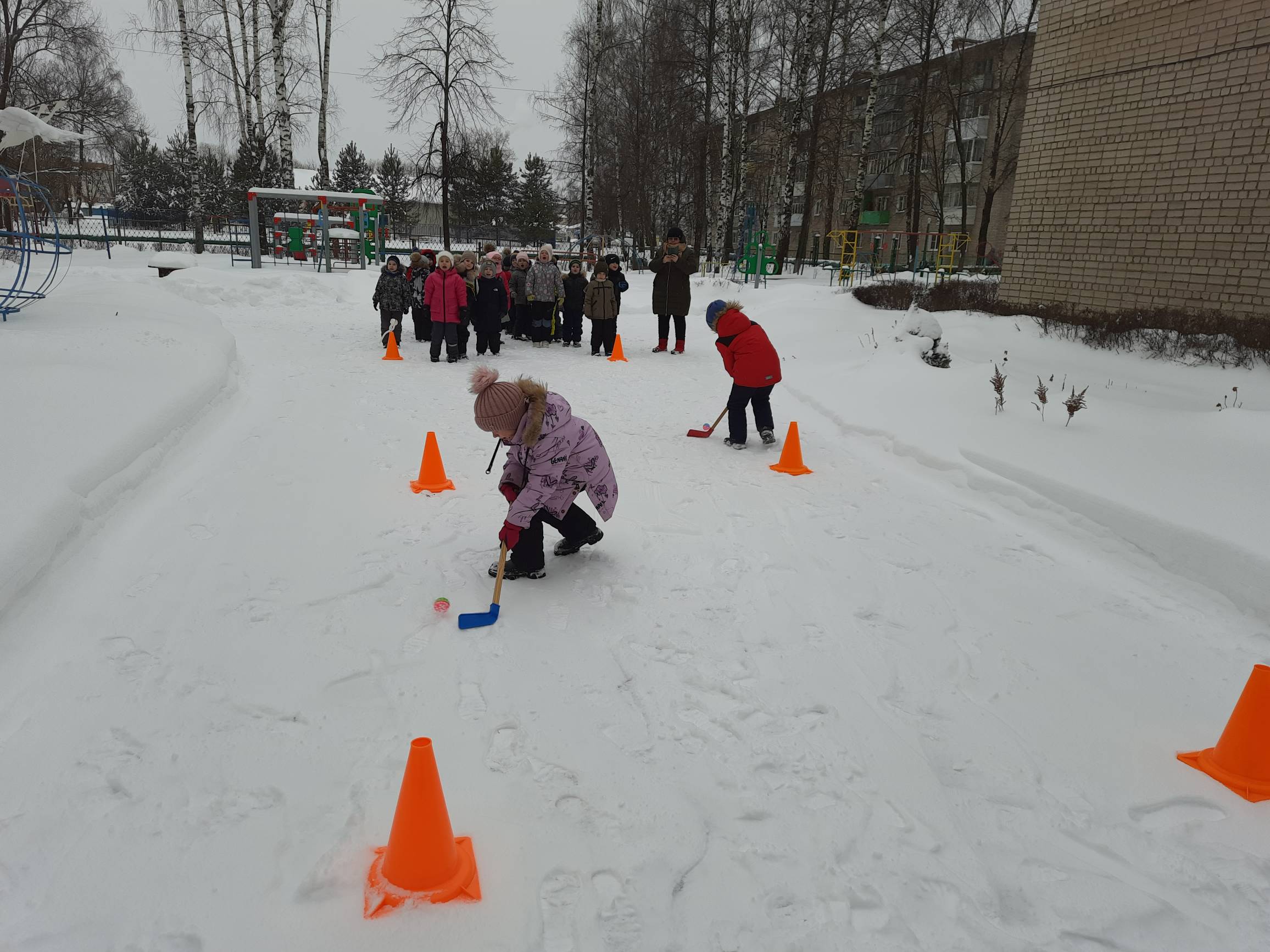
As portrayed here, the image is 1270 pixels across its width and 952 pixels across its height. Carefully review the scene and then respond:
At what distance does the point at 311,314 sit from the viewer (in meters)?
15.3

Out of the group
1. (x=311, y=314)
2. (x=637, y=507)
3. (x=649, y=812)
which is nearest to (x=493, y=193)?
(x=311, y=314)

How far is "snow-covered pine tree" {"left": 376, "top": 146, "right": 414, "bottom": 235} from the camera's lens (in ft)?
153

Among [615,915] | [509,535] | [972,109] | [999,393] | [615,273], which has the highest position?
[972,109]

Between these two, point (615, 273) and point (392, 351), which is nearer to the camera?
point (392, 351)

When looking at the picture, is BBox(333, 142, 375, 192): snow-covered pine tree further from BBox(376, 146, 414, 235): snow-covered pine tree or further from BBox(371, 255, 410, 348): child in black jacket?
BBox(371, 255, 410, 348): child in black jacket

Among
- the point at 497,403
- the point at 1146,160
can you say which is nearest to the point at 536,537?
the point at 497,403

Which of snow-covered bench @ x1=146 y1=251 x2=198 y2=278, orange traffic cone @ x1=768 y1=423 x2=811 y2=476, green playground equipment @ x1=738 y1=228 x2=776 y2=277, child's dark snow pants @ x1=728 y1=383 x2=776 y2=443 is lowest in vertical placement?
orange traffic cone @ x1=768 y1=423 x2=811 y2=476

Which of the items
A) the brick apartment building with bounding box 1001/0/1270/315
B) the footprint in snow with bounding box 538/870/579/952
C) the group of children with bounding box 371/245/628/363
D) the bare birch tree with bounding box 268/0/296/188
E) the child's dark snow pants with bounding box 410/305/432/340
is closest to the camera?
the footprint in snow with bounding box 538/870/579/952

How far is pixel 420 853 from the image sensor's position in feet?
7.34

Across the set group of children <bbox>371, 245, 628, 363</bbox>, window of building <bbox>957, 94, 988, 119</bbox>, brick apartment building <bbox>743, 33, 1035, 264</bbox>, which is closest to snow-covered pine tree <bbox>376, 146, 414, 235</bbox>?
brick apartment building <bbox>743, 33, 1035, 264</bbox>

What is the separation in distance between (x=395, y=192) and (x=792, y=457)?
4788 centimetres

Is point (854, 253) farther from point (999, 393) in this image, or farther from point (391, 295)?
point (999, 393)

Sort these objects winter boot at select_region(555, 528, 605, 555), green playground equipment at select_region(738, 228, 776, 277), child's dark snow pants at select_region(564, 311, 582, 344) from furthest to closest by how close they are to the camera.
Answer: green playground equipment at select_region(738, 228, 776, 277), child's dark snow pants at select_region(564, 311, 582, 344), winter boot at select_region(555, 528, 605, 555)

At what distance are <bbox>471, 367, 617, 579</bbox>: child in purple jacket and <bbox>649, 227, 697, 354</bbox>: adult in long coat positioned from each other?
8.10 metres
